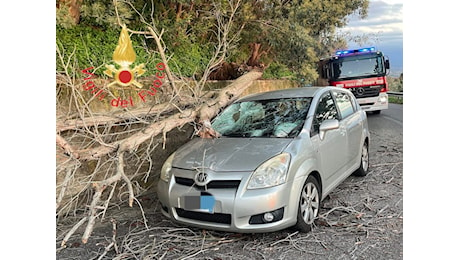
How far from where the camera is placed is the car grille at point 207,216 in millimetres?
2344

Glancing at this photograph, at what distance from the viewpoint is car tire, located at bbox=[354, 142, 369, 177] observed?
3736 millimetres

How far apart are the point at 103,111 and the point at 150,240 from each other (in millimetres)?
1265

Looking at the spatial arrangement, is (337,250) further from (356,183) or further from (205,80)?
(205,80)

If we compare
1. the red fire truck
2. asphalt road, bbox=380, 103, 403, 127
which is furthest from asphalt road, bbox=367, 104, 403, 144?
the red fire truck

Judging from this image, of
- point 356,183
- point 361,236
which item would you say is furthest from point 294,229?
point 356,183

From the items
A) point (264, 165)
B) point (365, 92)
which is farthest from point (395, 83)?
point (264, 165)

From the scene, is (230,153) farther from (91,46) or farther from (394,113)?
(91,46)

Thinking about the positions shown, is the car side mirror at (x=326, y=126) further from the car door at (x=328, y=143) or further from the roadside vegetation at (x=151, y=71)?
the roadside vegetation at (x=151, y=71)

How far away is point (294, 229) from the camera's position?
2523 millimetres

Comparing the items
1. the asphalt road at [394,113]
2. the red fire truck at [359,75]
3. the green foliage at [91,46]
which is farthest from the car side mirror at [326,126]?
the green foliage at [91,46]

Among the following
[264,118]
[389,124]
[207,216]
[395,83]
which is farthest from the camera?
[389,124]

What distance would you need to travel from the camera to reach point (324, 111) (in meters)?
3.17

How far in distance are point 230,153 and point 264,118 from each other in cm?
66

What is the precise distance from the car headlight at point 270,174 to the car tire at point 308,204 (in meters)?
0.24
